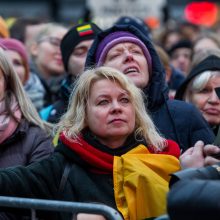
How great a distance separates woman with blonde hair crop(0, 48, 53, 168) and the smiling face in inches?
25.5

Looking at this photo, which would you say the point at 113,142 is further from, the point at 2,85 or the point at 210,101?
the point at 210,101

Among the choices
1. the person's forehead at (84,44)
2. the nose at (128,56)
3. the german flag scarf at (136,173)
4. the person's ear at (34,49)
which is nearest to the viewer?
the german flag scarf at (136,173)

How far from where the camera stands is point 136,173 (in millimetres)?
5070

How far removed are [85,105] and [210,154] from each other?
3.44ft

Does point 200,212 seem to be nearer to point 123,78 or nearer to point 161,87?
point 123,78

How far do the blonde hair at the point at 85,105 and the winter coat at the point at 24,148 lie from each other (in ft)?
1.08

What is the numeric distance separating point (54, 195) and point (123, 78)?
0.83 m

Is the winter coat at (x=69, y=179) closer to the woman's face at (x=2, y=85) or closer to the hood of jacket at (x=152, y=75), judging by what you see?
the hood of jacket at (x=152, y=75)

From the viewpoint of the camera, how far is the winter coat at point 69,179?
518 centimetres

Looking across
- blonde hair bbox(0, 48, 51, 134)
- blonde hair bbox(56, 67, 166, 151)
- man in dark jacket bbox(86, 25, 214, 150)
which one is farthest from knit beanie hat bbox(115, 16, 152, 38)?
blonde hair bbox(56, 67, 166, 151)

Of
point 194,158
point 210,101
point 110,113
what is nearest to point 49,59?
point 210,101

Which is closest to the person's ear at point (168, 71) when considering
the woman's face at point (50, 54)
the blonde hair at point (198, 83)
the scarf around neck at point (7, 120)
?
the woman's face at point (50, 54)

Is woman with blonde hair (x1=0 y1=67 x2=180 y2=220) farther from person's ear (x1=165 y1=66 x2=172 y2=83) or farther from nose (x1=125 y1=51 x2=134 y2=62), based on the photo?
person's ear (x1=165 y1=66 x2=172 y2=83)

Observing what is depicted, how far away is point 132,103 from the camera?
5473 mm
